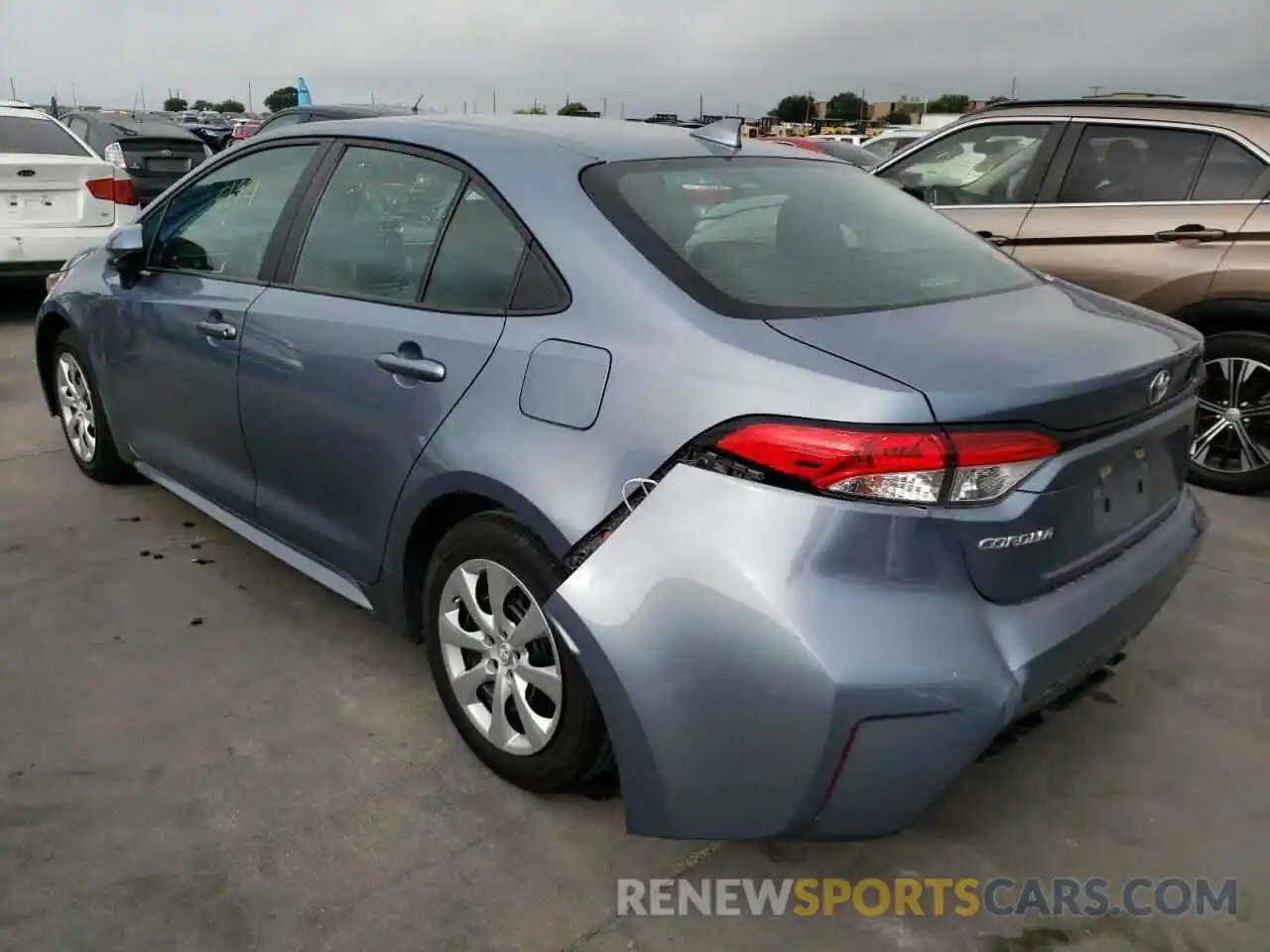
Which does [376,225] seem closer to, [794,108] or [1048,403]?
[1048,403]

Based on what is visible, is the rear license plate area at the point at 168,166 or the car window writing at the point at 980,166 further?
the rear license plate area at the point at 168,166

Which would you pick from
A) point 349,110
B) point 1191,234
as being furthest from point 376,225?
point 349,110

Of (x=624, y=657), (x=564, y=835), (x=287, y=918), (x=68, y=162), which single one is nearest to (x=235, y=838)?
(x=287, y=918)

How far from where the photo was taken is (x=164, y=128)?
43.1ft

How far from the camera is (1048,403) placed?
1947mm

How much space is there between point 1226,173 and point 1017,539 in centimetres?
373

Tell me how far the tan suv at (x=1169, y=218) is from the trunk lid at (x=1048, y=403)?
2474 millimetres

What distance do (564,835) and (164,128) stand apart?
13.3 m

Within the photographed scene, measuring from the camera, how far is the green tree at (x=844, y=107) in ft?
202

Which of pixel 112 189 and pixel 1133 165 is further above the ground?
pixel 1133 165

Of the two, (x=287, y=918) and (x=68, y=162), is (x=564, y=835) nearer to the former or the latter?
(x=287, y=918)

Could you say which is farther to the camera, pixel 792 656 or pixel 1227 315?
pixel 1227 315

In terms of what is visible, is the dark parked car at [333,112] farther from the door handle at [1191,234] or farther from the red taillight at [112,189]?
the door handle at [1191,234]

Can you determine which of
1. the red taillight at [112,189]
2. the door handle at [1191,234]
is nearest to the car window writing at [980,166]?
the door handle at [1191,234]
